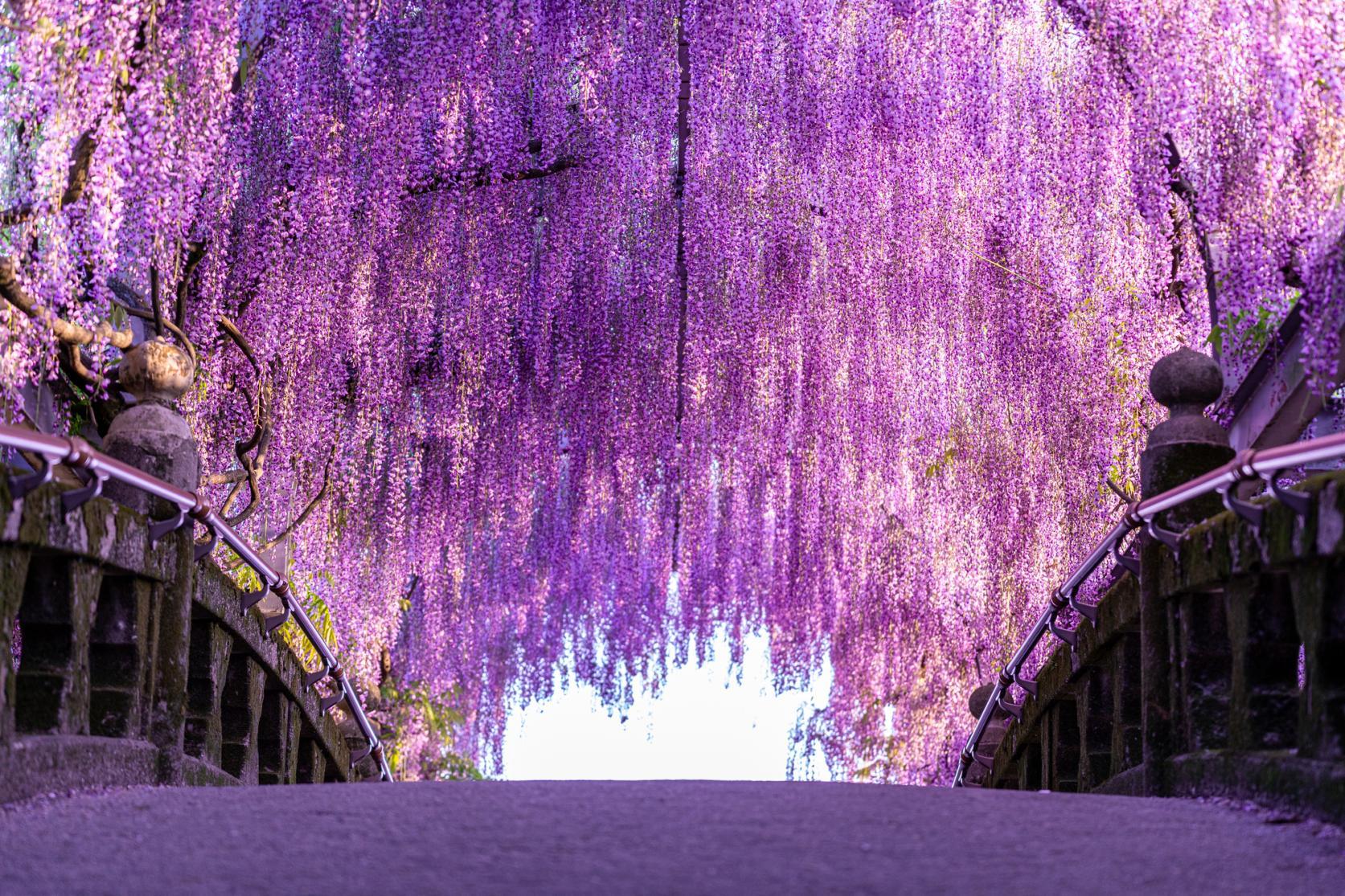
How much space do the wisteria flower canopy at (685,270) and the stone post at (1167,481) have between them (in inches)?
31.4

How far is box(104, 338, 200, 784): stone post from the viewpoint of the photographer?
16.6ft

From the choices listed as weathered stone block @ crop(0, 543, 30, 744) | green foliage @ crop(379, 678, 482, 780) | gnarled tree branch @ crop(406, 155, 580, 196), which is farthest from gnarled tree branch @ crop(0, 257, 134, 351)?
green foliage @ crop(379, 678, 482, 780)

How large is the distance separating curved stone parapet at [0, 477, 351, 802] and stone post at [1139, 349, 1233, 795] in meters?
3.19

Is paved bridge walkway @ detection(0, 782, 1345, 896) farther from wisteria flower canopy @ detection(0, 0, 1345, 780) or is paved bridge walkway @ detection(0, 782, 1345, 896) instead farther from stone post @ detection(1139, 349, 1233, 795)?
wisteria flower canopy @ detection(0, 0, 1345, 780)

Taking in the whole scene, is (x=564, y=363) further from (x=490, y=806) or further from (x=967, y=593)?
(x=490, y=806)

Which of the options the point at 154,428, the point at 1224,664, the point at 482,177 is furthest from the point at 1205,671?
the point at 482,177

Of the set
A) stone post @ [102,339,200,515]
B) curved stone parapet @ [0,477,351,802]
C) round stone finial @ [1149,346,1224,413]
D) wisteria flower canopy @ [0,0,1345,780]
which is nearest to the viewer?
curved stone parapet @ [0,477,351,802]

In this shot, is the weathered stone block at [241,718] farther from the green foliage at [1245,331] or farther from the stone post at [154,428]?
the green foliage at [1245,331]

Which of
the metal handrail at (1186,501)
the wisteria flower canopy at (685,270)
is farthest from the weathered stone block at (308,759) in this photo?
the metal handrail at (1186,501)

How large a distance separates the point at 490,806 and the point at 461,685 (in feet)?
29.4

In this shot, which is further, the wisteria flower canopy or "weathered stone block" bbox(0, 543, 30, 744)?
the wisteria flower canopy

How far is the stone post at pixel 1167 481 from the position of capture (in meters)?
5.06

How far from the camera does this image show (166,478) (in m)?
5.43

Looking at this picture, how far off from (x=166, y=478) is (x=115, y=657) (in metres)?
0.82
